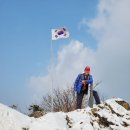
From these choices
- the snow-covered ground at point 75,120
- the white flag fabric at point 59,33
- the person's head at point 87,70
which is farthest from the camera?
the white flag fabric at point 59,33

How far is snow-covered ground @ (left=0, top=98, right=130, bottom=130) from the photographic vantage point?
8758mm

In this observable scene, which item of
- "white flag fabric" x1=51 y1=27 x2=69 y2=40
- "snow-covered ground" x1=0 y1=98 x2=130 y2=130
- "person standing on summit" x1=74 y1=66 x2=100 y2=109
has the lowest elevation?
"snow-covered ground" x1=0 y1=98 x2=130 y2=130

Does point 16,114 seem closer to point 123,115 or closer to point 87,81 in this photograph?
point 123,115

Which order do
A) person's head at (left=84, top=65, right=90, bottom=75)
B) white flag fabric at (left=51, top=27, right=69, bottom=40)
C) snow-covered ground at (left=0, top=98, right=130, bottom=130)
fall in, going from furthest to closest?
white flag fabric at (left=51, top=27, right=69, bottom=40)
person's head at (left=84, top=65, right=90, bottom=75)
snow-covered ground at (left=0, top=98, right=130, bottom=130)

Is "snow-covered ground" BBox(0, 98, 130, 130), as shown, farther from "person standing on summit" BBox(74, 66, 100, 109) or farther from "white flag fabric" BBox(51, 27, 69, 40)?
"white flag fabric" BBox(51, 27, 69, 40)

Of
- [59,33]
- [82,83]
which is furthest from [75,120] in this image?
[59,33]

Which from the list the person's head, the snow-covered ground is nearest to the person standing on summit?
the person's head

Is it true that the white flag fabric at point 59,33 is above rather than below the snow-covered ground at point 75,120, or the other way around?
above

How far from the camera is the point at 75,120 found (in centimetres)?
952

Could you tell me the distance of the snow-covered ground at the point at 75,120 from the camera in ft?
28.7

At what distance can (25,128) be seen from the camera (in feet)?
28.7

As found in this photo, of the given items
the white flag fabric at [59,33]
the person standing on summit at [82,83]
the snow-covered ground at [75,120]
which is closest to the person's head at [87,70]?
the person standing on summit at [82,83]

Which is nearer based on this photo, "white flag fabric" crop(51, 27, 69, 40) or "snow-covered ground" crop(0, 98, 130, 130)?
"snow-covered ground" crop(0, 98, 130, 130)

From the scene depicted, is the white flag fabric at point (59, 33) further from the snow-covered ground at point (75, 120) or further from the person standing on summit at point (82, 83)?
the snow-covered ground at point (75, 120)
